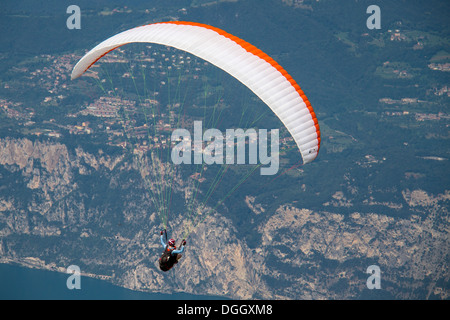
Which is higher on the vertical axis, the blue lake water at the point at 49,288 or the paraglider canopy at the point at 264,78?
the paraglider canopy at the point at 264,78

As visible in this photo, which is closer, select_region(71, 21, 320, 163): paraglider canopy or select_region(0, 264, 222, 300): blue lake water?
select_region(71, 21, 320, 163): paraglider canopy

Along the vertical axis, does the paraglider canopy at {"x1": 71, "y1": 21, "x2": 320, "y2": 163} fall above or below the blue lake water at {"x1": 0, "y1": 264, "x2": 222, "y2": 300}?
above

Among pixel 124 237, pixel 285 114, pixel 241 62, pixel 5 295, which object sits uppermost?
pixel 241 62

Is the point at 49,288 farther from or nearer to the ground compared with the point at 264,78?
nearer to the ground

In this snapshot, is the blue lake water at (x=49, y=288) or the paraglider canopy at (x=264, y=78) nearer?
the paraglider canopy at (x=264, y=78)

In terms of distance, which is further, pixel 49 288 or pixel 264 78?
pixel 49 288
